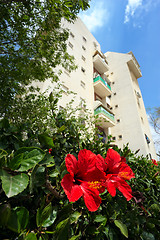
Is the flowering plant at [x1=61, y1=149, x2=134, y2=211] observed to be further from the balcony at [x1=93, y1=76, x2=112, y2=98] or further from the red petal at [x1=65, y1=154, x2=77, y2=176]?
the balcony at [x1=93, y1=76, x2=112, y2=98]

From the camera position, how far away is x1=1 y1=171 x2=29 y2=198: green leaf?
355 millimetres

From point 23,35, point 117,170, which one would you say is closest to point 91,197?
point 117,170

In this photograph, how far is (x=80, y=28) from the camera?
13.0m

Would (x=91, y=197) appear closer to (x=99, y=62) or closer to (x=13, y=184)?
(x=13, y=184)

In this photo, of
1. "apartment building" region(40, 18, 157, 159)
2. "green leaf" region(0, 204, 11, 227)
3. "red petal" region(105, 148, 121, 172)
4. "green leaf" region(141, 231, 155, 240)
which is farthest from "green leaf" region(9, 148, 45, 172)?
"apartment building" region(40, 18, 157, 159)

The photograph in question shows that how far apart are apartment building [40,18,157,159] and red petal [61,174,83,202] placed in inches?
288

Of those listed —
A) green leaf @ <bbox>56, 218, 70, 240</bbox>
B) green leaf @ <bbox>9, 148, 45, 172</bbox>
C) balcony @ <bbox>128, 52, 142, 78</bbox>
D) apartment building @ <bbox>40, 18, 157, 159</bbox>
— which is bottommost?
green leaf @ <bbox>56, 218, 70, 240</bbox>

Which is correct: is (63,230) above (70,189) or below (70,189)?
below

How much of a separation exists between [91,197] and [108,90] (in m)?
13.9

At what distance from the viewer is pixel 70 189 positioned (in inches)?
23.2

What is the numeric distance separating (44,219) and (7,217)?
168 mm

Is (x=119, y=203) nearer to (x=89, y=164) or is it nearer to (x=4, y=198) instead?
(x=89, y=164)

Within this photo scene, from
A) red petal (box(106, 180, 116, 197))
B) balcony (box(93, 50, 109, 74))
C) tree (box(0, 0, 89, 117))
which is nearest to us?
red petal (box(106, 180, 116, 197))

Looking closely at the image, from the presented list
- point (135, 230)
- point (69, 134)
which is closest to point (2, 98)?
point (69, 134)
